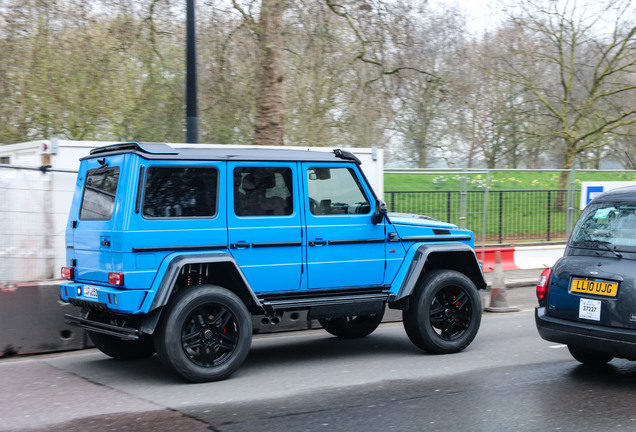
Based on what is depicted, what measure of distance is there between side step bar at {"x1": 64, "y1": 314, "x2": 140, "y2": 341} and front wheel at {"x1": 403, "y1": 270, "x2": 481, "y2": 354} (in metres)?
2.92

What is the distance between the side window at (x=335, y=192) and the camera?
736 centimetres

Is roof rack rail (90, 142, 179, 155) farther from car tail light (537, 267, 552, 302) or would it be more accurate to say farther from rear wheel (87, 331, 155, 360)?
car tail light (537, 267, 552, 302)

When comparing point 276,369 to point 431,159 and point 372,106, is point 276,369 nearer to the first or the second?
point 372,106

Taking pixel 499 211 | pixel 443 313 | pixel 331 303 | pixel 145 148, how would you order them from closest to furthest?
pixel 145 148, pixel 331 303, pixel 443 313, pixel 499 211

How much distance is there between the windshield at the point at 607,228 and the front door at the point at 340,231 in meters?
1.96

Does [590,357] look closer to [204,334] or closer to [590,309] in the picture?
[590,309]

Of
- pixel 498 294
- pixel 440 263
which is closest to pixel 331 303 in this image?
pixel 440 263

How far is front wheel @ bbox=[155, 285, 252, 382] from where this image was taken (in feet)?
20.9

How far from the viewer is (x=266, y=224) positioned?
7.02 m

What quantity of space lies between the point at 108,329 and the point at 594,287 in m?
4.35

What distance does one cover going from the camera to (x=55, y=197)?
8.80 metres

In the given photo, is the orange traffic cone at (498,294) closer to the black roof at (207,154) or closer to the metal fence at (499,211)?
the metal fence at (499,211)

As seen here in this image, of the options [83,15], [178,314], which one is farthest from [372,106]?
[178,314]

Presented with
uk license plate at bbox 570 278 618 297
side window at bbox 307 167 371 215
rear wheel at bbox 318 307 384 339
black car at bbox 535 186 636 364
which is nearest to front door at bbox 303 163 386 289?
side window at bbox 307 167 371 215
